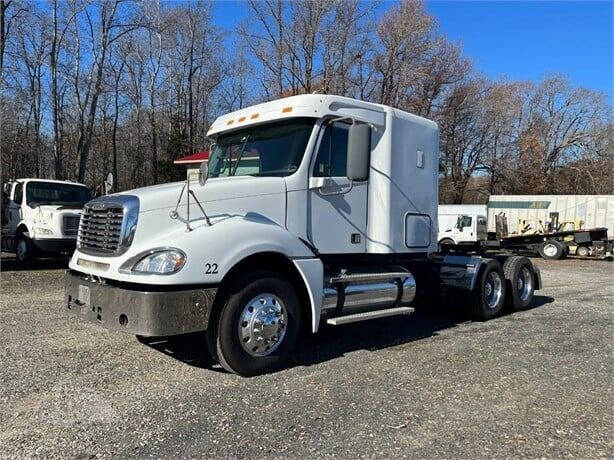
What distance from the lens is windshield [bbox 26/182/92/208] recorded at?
14055 mm

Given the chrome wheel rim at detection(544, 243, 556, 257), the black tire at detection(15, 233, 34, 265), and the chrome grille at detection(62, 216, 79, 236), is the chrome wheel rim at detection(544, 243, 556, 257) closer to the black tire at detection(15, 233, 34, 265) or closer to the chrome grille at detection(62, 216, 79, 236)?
the chrome grille at detection(62, 216, 79, 236)

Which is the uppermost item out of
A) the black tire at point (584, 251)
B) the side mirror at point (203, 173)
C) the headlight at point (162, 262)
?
the side mirror at point (203, 173)

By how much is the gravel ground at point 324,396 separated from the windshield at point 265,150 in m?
2.08

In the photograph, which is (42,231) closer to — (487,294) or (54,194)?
(54,194)

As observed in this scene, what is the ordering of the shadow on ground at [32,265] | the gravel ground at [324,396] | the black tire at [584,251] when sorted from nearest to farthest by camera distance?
the gravel ground at [324,396], the shadow on ground at [32,265], the black tire at [584,251]

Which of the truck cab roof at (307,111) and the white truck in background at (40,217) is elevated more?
the truck cab roof at (307,111)

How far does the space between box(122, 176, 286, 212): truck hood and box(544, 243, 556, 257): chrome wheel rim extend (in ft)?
75.9

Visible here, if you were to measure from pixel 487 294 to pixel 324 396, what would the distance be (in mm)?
4586

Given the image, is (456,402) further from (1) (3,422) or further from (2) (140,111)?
(2) (140,111)

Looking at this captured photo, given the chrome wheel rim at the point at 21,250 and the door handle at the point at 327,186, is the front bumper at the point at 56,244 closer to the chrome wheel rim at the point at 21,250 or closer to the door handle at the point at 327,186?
the chrome wheel rim at the point at 21,250

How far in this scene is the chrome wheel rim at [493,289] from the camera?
8109 millimetres

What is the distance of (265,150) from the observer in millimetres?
5723

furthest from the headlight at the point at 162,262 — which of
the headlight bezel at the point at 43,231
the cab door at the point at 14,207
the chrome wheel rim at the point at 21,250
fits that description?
the cab door at the point at 14,207

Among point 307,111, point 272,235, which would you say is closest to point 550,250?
point 307,111
